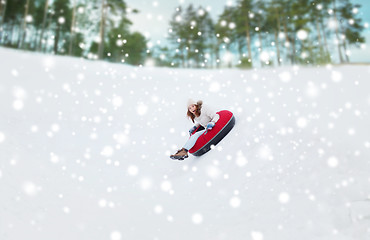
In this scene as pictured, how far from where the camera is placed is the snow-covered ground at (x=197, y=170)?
2.87m

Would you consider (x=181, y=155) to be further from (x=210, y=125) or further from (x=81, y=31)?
(x=81, y=31)

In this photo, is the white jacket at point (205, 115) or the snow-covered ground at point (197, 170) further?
the white jacket at point (205, 115)

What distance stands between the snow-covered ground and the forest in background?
7.35 meters

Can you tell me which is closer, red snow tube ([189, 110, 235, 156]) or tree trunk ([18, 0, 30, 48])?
red snow tube ([189, 110, 235, 156])

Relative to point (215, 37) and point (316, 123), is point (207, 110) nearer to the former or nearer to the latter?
point (316, 123)

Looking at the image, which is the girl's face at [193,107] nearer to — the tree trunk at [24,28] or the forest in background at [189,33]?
the forest in background at [189,33]

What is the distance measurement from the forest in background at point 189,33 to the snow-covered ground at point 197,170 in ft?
24.1

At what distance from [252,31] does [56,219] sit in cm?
1449

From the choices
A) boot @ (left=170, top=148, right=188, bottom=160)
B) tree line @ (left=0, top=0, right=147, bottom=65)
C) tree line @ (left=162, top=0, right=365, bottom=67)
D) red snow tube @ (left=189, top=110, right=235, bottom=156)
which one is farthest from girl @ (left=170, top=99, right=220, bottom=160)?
tree line @ (left=0, top=0, right=147, bottom=65)

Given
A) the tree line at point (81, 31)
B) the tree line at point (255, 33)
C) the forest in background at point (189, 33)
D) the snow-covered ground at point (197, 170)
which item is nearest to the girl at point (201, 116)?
the snow-covered ground at point (197, 170)

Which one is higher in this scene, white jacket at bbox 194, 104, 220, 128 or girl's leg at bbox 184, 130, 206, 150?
white jacket at bbox 194, 104, 220, 128

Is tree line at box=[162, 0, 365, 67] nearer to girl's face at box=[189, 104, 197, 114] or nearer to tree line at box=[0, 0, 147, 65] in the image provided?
tree line at box=[0, 0, 147, 65]

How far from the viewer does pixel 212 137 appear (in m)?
4.65

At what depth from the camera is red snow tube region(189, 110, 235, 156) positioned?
4.66m
